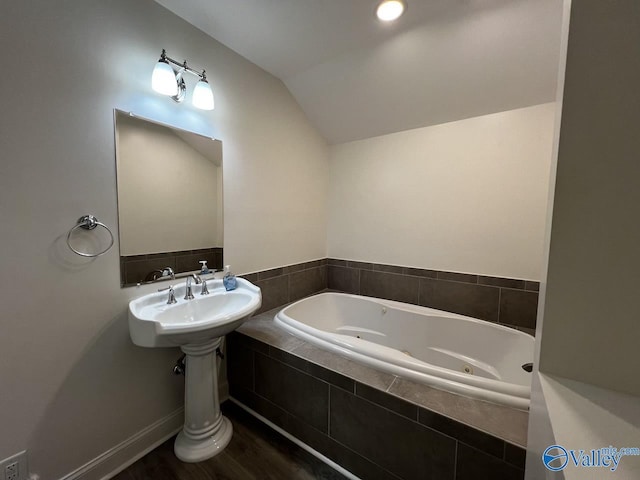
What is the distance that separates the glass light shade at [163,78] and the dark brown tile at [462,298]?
2218 mm

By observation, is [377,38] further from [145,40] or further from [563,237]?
[563,237]

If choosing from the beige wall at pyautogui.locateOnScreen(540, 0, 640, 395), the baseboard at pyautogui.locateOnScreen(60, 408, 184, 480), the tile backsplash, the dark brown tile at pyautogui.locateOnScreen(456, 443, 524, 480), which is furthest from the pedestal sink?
the beige wall at pyautogui.locateOnScreen(540, 0, 640, 395)

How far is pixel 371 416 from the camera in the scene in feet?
3.82

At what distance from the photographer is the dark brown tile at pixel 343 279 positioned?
2.57m

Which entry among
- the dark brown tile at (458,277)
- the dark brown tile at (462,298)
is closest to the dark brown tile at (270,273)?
the dark brown tile at (462,298)

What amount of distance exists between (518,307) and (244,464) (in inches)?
79.4

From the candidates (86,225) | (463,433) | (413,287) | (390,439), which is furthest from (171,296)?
(413,287)

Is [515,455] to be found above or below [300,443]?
above

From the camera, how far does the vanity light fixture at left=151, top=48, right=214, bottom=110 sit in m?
1.27

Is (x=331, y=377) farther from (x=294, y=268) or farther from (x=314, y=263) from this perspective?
(x=314, y=263)

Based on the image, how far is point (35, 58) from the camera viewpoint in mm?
→ 1004

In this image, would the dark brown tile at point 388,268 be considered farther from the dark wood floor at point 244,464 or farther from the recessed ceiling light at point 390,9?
the recessed ceiling light at point 390,9

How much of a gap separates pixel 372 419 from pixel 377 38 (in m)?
2.13

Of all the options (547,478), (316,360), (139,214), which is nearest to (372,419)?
(316,360)
